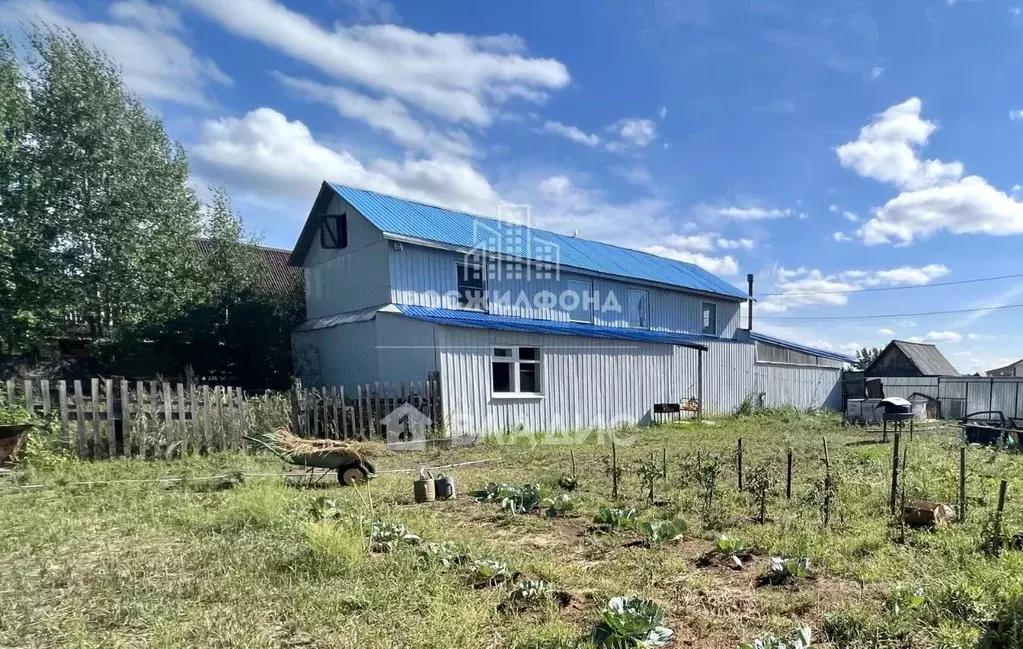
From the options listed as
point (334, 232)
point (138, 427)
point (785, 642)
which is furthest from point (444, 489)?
point (334, 232)

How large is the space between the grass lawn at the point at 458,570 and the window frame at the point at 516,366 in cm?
639

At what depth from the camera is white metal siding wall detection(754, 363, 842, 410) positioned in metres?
21.5

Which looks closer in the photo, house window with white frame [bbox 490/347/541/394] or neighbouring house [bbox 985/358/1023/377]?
house window with white frame [bbox 490/347/541/394]

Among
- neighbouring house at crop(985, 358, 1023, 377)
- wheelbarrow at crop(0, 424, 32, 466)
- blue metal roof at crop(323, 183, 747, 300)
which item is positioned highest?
blue metal roof at crop(323, 183, 747, 300)

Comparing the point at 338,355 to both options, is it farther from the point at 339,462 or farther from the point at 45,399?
the point at 339,462

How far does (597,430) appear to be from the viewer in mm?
14219

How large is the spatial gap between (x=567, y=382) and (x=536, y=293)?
3.86 metres

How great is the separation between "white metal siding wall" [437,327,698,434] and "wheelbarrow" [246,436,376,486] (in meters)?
4.90

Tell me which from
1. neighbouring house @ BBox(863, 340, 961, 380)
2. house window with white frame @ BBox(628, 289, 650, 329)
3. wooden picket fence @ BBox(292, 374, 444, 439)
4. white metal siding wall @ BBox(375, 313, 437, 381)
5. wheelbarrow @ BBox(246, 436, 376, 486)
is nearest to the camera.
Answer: wheelbarrow @ BBox(246, 436, 376, 486)

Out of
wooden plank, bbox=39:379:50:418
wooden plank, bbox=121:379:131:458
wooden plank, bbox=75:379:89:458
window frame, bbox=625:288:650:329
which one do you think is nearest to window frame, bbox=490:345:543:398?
window frame, bbox=625:288:650:329

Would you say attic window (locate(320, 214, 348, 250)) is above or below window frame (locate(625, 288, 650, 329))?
above

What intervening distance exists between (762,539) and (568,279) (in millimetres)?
13509

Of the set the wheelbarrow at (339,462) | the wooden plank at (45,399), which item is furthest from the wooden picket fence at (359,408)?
the wooden plank at (45,399)

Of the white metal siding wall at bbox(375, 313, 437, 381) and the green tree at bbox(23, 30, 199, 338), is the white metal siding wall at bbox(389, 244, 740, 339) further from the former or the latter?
the green tree at bbox(23, 30, 199, 338)
